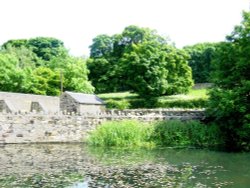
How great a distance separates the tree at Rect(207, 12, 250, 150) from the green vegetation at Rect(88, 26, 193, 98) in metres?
25.5

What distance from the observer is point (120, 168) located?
2136 centimetres

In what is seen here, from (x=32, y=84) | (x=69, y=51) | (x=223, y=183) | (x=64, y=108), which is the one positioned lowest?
(x=223, y=183)

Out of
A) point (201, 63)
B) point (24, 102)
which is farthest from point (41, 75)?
point (201, 63)

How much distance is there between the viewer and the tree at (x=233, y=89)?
99.7ft

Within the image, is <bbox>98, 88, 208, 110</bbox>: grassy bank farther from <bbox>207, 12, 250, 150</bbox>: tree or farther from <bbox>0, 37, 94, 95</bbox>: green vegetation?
<bbox>207, 12, 250, 150</bbox>: tree

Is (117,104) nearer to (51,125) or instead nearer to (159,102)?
(159,102)

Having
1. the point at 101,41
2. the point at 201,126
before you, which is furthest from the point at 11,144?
the point at 101,41

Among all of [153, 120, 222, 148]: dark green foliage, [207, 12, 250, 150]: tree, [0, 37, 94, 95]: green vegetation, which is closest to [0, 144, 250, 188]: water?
[153, 120, 222, 148]: dark green foliage

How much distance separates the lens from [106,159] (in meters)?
24.5

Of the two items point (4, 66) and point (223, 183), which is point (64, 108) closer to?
point (4, 66)

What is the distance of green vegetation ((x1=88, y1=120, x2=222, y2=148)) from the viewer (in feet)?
106

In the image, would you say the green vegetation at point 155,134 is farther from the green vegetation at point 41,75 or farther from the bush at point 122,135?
the green vegetation at point 41,75

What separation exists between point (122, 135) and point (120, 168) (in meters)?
11.1

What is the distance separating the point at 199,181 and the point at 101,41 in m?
64.8
